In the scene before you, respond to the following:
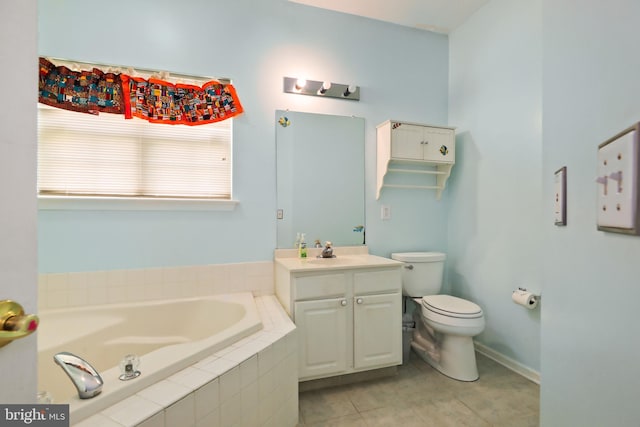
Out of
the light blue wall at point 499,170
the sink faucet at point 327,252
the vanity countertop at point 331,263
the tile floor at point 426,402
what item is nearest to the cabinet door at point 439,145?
the light blue wall at point 499,170

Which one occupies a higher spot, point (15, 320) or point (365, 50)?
point (365, 50)

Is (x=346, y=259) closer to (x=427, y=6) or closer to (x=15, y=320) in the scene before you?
(x=15, y=320)

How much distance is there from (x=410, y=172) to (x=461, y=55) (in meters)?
1.23

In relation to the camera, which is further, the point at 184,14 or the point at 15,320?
the point at 184,14

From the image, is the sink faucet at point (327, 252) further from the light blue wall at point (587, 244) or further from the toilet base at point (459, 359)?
the light blue wall at point (587, 244)

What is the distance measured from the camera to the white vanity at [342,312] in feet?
6.09

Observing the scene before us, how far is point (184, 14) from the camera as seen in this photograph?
206cm

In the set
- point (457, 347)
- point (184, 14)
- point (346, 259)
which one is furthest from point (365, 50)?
point (457, 347)

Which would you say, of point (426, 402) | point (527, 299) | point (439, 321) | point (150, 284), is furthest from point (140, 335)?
point (527, 299)

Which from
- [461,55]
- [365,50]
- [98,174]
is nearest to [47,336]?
[98,174]

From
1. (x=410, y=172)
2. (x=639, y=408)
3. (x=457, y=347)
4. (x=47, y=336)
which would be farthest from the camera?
(x=410, y=172)

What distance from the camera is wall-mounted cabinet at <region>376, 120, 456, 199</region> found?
7.93ft

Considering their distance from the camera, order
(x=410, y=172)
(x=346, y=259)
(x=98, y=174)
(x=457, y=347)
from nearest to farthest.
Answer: (x=98, y=174)
(x=457, y=347)
(x=346, y=259)
(x=410, y=172)

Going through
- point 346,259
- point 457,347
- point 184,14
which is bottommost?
point 457,347
